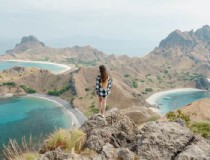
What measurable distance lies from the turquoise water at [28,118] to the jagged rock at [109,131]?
300 ft

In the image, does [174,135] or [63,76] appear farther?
[63,76]

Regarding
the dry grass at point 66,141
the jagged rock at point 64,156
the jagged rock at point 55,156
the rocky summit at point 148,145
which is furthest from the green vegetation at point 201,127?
the jagged rock at point 55,156

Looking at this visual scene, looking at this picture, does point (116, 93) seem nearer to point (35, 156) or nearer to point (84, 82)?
point (84, 82)

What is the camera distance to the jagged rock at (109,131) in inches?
462

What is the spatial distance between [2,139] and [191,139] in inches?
4065

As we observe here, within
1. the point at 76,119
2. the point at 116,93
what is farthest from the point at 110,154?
the point at 116,93

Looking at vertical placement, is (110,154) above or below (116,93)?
above

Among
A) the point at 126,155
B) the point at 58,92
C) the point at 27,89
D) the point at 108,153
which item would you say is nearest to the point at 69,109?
the point at 58,92

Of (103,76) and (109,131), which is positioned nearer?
(109,131)

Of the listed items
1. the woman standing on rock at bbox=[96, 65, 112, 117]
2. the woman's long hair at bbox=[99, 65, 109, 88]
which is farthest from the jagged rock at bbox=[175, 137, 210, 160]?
the woman's long hair at bbox=[99, 65, 109, 88]

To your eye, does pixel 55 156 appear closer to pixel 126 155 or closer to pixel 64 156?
pixel 64 156

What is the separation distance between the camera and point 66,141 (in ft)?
37.1

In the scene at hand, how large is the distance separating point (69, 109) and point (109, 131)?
134799 mm

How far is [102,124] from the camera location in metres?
13.6
